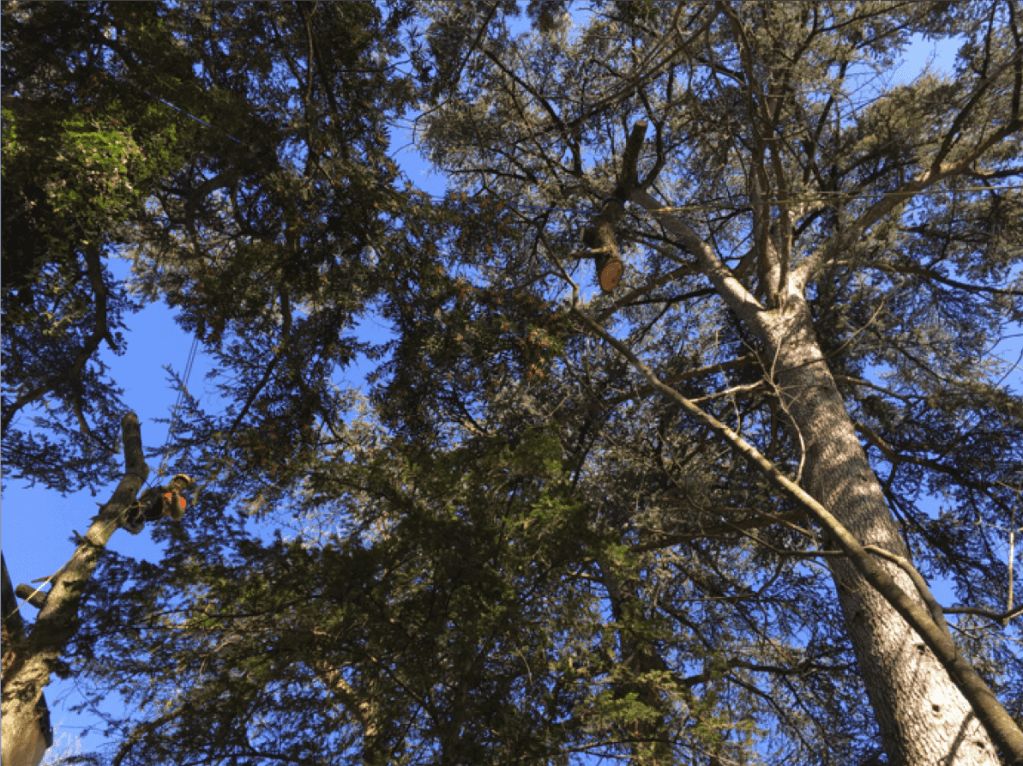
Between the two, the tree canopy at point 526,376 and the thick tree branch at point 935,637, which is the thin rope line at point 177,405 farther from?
the thick tree branch at point 935,637

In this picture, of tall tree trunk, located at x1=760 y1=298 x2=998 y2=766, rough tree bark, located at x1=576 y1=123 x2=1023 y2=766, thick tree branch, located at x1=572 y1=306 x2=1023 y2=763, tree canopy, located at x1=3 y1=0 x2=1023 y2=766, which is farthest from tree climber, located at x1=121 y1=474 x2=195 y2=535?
tall tree trunk, located at x1=760 y1=298 x2=998 y2=766

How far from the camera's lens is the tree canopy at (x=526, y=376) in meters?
4.08

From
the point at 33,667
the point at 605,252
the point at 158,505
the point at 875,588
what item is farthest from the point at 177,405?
the point at 875,588

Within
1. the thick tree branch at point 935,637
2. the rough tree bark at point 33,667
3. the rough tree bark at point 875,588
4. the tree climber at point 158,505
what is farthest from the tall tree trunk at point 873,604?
the rough tree bark at point 33,667

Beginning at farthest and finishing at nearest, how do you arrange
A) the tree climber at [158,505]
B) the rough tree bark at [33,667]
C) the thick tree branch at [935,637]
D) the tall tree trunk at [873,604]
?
the tree climber at [158,505], the rough tree bark at [33,667], the tall tree trunk at [873,604], the thick tree branch at [935,637]

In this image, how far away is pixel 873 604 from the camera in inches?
179

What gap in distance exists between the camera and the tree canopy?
4.08m

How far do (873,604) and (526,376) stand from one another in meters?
3.05

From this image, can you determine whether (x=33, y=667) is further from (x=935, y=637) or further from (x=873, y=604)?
(x=873, y=604)

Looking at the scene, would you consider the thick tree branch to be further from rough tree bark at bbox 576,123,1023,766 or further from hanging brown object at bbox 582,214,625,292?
hanging brown object at bbox 582,214,625,292

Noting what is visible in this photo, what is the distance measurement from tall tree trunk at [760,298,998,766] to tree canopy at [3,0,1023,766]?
0.09 ft

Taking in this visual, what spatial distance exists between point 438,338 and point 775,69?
407 centimetres

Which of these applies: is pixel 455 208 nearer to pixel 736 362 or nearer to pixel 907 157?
pixel 736 362

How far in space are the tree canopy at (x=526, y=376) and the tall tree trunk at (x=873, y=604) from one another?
0.03 metres
